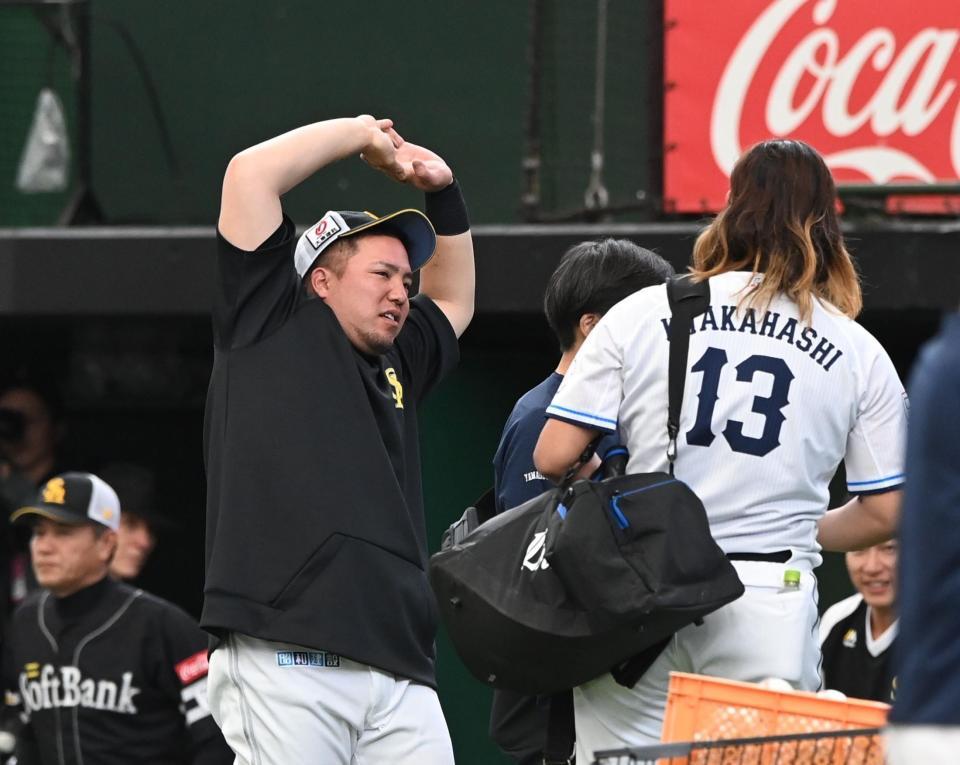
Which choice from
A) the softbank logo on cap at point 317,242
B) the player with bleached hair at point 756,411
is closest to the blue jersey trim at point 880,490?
the player with bleached hair at point 756,411

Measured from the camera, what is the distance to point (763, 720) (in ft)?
10.0

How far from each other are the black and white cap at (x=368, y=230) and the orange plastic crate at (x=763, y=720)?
1562 mm

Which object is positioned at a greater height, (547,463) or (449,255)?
(449,255)

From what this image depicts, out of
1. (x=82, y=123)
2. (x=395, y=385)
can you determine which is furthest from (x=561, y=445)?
(x=82, y=123)

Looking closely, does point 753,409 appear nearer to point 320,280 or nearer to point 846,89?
point 320,280

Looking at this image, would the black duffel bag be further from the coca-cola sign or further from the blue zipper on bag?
the coca-cola sign

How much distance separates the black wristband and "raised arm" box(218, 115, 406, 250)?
1.74ft

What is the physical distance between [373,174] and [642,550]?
6330 mm

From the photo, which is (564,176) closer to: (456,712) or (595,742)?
(456,712)

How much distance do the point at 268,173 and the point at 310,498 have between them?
75 centimetres

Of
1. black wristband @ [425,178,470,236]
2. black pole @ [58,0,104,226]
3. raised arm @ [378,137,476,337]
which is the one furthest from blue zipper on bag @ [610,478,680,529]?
black pole @ [58,0,104,226]

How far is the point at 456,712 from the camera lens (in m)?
8.22

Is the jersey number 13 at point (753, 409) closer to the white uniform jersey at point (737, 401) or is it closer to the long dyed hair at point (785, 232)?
the white uniform jersey at point (737, 401)

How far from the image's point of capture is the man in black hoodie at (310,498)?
387cm
